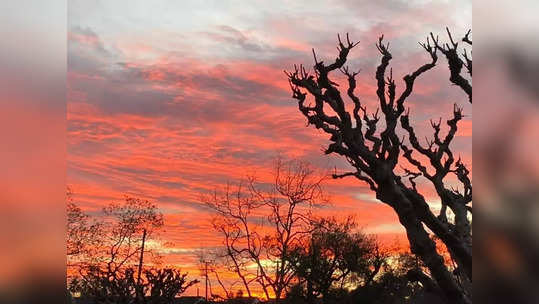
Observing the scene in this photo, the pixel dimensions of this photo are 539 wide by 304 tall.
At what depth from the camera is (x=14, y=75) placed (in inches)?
57.9

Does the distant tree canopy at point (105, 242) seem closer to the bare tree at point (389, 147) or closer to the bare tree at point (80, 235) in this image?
the bare tree at point (80, 235)

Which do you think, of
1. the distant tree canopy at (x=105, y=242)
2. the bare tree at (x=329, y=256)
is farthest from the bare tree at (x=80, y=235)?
the bare tree at (x=329, y=256)

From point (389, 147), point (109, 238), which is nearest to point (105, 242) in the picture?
point (109, 238)

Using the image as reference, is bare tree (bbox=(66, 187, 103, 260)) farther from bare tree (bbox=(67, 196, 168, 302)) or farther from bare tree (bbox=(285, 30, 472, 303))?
bare tree (bbox=(285, 30, 472, 303))

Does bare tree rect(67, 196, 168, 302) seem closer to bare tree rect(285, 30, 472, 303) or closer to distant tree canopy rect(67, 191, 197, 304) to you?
distant tree canopy rect(67, 191, 197, 304)

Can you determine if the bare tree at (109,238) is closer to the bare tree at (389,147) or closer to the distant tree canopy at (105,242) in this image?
the distant tree canopy at (105,242)

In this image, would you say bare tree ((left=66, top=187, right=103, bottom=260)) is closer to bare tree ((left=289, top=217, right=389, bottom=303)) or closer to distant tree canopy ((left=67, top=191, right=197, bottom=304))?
distant tree canopy ((left=67, top=191, right=197, bottom=304))

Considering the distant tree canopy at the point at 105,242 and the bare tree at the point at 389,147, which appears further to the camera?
the distant tree canopy at the point at 105,242

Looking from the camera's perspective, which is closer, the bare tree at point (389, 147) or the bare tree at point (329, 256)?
the bare tree at point (389, 147)

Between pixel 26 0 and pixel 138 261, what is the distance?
65.8 ft

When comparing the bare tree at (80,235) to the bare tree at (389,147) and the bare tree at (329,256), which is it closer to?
the bare tree at (329,256)

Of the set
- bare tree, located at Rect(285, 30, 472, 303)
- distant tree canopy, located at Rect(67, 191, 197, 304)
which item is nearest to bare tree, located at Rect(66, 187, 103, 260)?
distant tree canopy, located at Rect(67, 191, 197, 304)

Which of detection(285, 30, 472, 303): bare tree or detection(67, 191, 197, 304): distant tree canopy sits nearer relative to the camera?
detection(285, 30, 472, 303): bare tree

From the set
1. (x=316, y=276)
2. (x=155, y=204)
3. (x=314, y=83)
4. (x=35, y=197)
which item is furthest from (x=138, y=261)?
(x=35, y=197)
